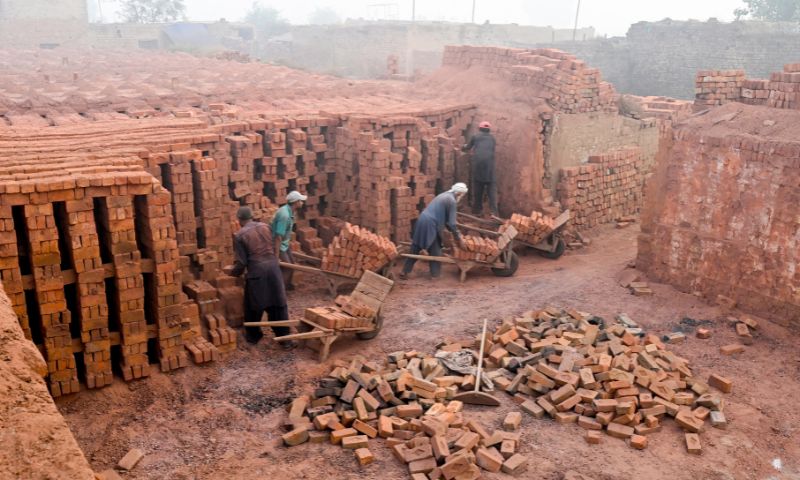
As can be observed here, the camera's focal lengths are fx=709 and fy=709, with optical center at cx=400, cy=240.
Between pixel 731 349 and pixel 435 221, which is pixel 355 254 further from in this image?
pixel 731 349

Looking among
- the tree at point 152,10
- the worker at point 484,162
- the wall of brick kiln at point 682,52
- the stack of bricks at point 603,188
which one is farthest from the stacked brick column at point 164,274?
the tree at point 152,10

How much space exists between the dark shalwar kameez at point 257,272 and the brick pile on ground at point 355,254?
160cm

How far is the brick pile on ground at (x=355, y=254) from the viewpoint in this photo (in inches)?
387

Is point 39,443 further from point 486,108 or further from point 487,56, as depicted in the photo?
point 487,56

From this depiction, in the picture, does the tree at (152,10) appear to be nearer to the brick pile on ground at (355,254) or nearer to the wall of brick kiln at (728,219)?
the brick pile on ground at (355,254)

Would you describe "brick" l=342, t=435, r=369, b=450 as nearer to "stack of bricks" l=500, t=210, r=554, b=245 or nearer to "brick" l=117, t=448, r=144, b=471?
"brick" l=117, t=448, r=144, b=471

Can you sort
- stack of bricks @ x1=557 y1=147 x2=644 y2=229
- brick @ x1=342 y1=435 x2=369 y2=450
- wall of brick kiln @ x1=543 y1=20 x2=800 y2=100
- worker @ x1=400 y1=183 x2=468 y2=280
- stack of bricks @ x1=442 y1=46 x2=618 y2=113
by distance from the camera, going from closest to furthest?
brick @ x1=342 y1=435 x2=369 y2=450, worker @ x1=400 y1=183 x2=468 y2=280, stack of bricks @ x1=442 y1=46 x2=618 y2=113, stack of bricks @ x1=557 y1=147 x2=644 y2=229, wall of brick kiln @ x1=543 y1=20 x2=800 y2=100

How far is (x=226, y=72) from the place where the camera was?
21.2 meters

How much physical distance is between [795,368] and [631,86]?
20774 millimetres

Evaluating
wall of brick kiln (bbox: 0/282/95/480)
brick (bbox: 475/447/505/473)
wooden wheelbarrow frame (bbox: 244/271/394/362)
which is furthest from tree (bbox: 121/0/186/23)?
wall of brick kiln (bbox: 0/282/95/480)

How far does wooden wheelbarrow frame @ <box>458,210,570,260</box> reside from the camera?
11.8 meters

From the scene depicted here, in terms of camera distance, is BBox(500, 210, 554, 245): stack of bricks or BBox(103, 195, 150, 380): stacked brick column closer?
BBox(103, 195, 150, 380): stacked brick column

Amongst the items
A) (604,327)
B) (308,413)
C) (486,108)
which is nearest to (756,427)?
(604,327)

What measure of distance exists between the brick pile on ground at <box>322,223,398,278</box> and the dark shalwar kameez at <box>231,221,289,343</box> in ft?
5.26
